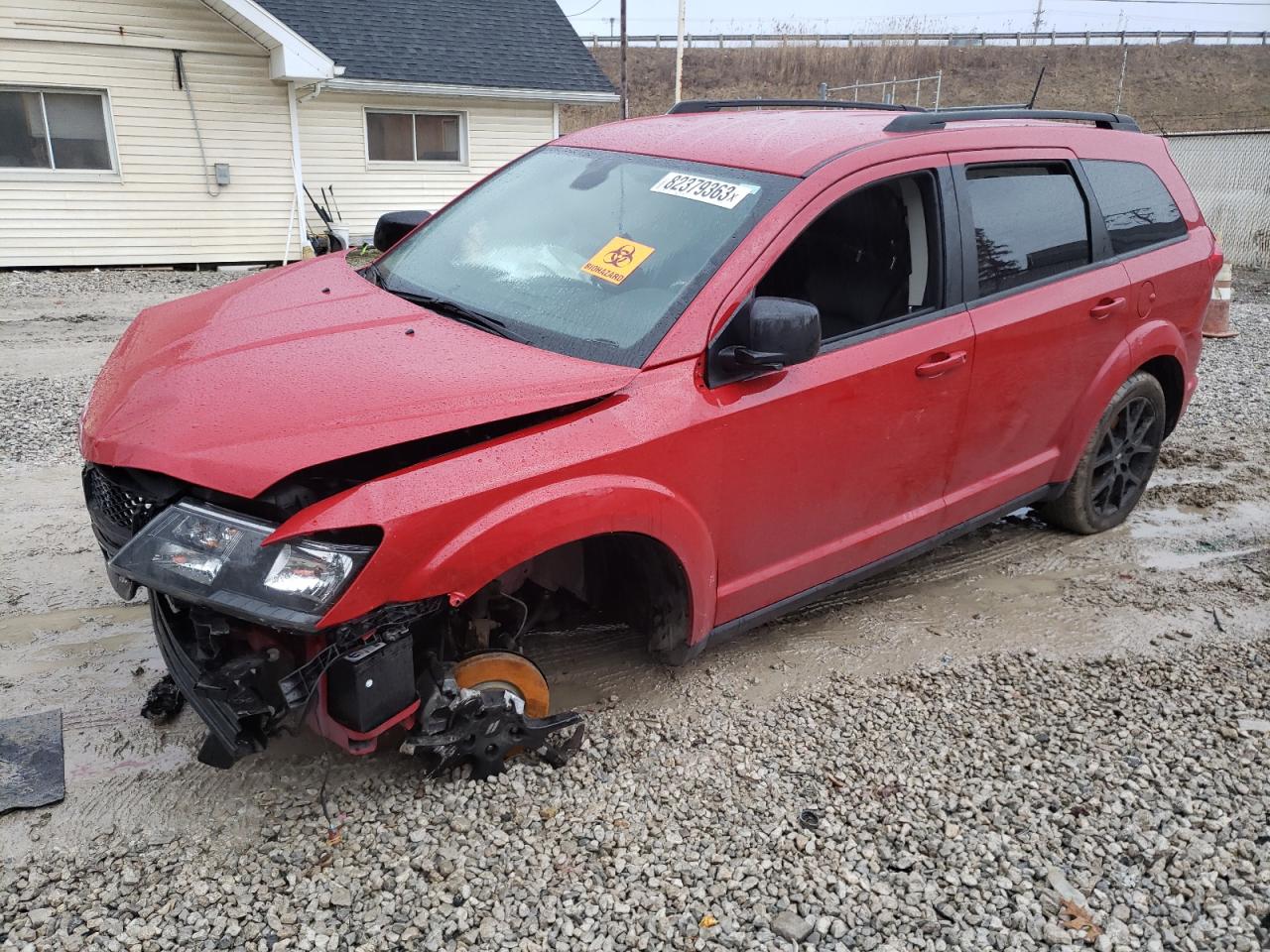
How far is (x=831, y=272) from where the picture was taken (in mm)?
3736

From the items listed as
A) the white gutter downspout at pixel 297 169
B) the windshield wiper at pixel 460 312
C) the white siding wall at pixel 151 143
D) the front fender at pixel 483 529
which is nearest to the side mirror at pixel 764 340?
the front fender at pixel 483 529

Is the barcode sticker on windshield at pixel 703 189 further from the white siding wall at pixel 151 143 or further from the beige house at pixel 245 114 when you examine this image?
the white siding wall at pixel 151 143

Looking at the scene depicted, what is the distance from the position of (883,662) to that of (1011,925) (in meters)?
1.34

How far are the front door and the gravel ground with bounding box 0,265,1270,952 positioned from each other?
1.75ft

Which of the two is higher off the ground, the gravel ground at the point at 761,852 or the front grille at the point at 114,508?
the front grille at the point at 114,508

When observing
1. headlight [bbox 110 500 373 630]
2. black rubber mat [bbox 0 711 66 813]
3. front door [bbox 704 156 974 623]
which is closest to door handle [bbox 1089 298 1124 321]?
front door [bbox 704 156 974 623]

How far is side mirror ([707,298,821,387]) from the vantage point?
293 centimetres

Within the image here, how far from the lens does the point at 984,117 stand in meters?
4.09

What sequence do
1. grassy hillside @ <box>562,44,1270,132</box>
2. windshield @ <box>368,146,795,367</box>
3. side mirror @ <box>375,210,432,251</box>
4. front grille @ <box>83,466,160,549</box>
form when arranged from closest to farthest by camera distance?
front grille @ <box>83,466,160,549</box> < windshield @ <box>368,146,795,367</box> < side mirror @ <box>375,210,432,251</box> < grassy hillside @ <box>562,44,1270,132</box>

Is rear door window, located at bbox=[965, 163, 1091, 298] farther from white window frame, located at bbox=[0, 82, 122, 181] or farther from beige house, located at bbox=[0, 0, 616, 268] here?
white window frame, located at bbox=[0, 82, 122, 181]

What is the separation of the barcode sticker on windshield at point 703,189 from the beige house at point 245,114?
1184cm

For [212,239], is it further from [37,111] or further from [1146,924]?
[1146,924]

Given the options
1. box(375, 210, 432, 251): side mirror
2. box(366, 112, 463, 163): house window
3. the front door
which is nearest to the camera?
the front door

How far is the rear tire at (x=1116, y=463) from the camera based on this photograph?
467 cm
